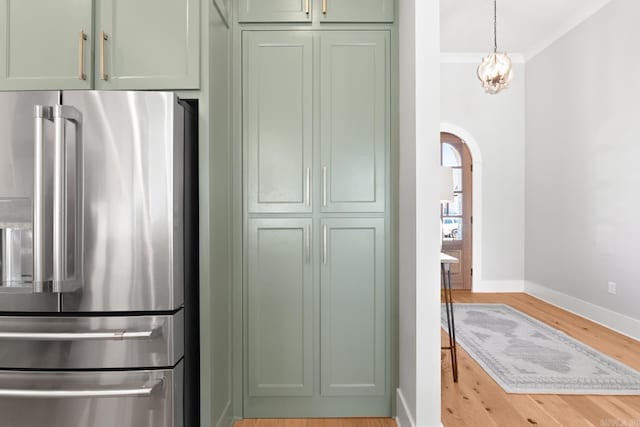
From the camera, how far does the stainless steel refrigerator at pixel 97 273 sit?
1435 millimetres

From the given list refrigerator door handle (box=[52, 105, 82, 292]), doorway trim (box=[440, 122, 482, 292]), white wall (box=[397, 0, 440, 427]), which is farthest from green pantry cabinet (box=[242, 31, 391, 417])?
doorway trim (box=[440, 122, 482, 292])

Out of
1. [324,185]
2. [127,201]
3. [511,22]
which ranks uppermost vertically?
[511,22]

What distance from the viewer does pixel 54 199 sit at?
4.53 feet

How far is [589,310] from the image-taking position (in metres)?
4.01

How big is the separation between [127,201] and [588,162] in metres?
4.55

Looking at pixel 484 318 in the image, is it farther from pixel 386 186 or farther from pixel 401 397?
pixel 386 186

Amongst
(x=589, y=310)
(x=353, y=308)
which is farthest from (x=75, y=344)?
(x=589, y=310)

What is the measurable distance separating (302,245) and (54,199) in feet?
4.01

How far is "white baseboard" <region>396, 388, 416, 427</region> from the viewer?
184 cm

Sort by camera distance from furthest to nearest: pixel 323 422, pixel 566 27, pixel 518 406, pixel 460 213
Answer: pixel 460 213 → pixel 566 27 → pixel 518 406 → pixel 323 422

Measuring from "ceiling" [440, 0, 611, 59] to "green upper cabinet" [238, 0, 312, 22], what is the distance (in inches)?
86.7

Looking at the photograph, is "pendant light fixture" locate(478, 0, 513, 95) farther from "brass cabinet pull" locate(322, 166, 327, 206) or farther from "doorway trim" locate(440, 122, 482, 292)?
"brass cabinet pull" locate(322, 166, 327, 206)

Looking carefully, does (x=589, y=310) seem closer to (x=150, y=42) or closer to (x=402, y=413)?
(x=402, y=413)

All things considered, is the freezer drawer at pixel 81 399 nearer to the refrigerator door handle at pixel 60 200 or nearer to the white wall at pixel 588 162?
the refrigerator door handle at pixel 60 200
